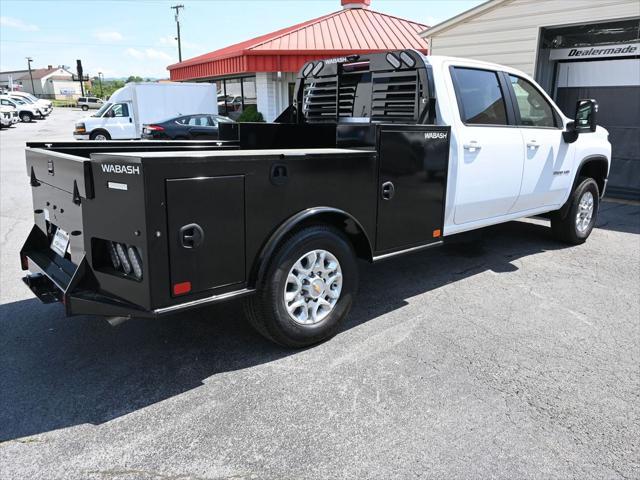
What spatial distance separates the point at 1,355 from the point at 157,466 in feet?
6.05

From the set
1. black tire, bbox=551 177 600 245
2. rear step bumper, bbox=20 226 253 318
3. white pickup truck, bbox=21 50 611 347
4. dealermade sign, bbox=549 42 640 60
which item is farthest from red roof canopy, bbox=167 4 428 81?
rear step bumper, bbox=20 226 253 318

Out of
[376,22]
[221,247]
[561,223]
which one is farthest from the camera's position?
[376,22]

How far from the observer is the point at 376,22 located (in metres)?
23.0

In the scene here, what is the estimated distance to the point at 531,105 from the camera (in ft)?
18.8

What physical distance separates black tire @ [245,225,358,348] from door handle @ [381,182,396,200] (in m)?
0.49

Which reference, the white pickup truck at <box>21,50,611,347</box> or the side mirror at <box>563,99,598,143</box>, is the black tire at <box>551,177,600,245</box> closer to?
the white pickup truck at <box>21,50,611,347</box>

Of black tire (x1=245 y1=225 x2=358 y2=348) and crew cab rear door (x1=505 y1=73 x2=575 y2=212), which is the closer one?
black tire (x1=245 y1=225 x2=358 y2=348)

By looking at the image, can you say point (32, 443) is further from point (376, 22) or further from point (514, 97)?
point (376, 22)

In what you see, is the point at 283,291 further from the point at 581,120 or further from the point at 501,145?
the point at 581,120

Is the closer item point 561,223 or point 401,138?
point 401,138

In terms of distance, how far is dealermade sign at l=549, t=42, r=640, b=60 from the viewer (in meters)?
10.4

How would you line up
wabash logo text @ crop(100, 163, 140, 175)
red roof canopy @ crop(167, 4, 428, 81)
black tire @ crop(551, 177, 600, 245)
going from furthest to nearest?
1. red roof canopy @ crop(167, 4, 428, 81)
2. black tire @ crop(551, 177, 600, 245)
3. wabash logo text @ crop(100, 163, 140, 175)

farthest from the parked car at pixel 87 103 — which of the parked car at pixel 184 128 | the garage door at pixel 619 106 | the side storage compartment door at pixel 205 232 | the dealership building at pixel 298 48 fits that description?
the side storage compartment door at pixel 205 232

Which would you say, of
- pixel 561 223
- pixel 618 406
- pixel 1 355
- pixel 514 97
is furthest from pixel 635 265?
pixel 1 355
